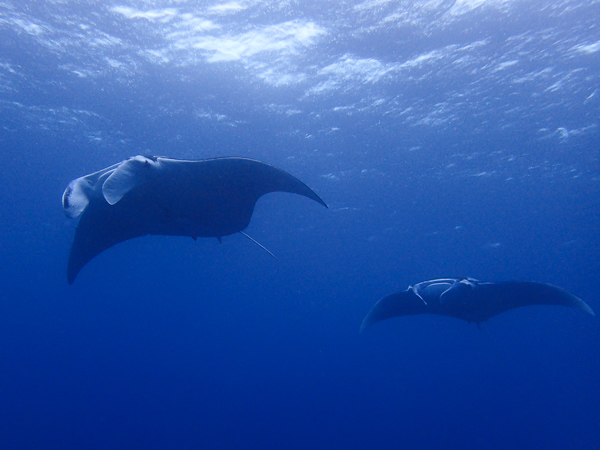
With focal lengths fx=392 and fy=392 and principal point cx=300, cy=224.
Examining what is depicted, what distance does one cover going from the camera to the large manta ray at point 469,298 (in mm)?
6820

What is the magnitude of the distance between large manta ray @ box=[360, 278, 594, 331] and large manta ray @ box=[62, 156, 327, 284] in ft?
11.9

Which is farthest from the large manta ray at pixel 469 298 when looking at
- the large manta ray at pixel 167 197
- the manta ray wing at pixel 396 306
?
the large manta ray at pixel 167 197

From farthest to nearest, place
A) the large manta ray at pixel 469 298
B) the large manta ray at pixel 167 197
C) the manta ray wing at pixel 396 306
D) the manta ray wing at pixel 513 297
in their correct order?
the manta ray wing at pixel 396 306
the large manta ray at pixel 469 298
the manta ray wing at pixel 513 297
the large manta ray at pixel 167 197

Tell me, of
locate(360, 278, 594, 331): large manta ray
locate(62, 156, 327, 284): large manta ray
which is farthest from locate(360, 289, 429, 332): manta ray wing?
locate(62, 156, 327, 284): large manta ray

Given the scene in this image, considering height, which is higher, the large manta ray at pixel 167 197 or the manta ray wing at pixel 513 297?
the large manta ray at pixel 167 197

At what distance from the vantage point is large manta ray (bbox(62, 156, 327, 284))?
4.32 metres

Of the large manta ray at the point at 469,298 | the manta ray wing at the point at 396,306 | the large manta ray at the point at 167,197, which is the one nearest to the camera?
the large manta ray at the point at 167,197

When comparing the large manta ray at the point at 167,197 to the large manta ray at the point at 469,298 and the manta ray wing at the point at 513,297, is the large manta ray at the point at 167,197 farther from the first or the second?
the manta ray wing at the point at 513,297

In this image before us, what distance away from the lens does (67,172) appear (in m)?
17.7

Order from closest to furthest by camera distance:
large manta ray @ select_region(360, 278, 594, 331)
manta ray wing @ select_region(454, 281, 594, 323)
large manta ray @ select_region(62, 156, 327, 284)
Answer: large manta ray @ select_region(62, 156, 327, 284) < manta ray wing @ select_region(454, 281, 594, 323) < large manta ray @ select_region(360, 278, 594, 331)

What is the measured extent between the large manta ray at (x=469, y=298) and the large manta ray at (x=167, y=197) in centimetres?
363

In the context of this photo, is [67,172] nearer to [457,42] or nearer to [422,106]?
[422,106]

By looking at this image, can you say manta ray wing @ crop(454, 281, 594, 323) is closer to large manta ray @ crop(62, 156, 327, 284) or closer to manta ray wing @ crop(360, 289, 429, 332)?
manta ray wing @ crop(360, 289, 429, 332)

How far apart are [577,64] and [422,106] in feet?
14.3
